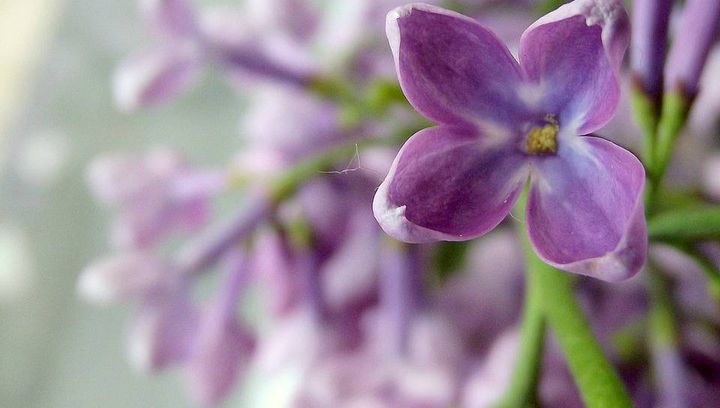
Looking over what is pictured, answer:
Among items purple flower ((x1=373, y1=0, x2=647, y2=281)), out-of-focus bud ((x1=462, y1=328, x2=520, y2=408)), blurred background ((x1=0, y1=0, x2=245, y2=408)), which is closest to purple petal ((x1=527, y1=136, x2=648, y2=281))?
purple flower ((x1=373, y1=0, x2=647, y2=281))

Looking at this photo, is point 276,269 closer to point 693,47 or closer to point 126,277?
point 126,277

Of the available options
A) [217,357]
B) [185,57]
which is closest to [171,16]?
[185,57]

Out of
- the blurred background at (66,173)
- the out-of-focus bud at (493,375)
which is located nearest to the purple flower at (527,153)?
the out-of-focus bud at (493,375)

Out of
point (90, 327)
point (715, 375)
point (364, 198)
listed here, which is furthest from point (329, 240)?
point (90, 327)

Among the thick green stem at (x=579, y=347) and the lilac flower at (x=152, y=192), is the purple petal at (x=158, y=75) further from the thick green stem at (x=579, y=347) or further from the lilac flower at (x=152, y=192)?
the thick green stem at (x=579, y=347)

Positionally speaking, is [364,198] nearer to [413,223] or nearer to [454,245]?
[454,245]

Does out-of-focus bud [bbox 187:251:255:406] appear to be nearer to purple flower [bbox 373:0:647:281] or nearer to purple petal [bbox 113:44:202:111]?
purple petal [bbox 113:44:202:111]
